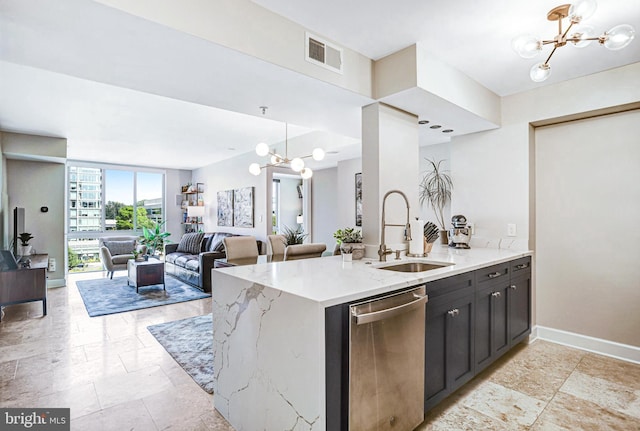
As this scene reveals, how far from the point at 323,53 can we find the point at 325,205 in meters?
5.00

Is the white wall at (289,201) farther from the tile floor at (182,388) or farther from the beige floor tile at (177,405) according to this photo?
the beige floor tile at (177,405)

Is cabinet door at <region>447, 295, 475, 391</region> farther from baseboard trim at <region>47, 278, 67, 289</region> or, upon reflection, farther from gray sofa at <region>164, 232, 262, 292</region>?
baseboard trim at <region>47, 278, 67, 289</region>

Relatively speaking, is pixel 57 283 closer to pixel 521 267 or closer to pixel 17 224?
pixel 17 224

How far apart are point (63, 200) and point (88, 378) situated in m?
4.87

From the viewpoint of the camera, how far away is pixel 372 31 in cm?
231

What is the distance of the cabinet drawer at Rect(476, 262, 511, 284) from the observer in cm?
243

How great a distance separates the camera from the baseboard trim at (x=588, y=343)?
2910 mm

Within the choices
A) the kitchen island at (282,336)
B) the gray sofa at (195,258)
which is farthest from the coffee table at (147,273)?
the kitchen island at (282,336)

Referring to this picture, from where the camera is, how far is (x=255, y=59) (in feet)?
6.65

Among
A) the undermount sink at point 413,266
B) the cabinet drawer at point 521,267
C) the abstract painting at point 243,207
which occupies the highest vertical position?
the abstract painting at point 243,207

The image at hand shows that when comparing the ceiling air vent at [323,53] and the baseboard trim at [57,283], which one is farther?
the baseboard trim at [57,283]

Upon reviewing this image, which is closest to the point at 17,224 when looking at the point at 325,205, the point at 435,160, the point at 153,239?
the point at 153,239

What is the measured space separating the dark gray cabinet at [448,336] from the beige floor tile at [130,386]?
1930mm

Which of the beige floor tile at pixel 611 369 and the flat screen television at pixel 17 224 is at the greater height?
the flat screen television at pixel 17 224
